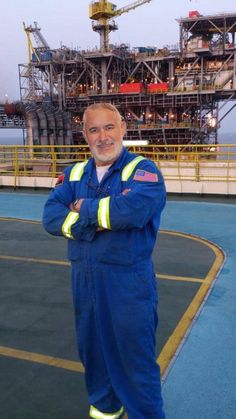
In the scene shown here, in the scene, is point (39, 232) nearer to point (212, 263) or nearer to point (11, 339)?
point (212, 263)

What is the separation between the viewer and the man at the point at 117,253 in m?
2.39

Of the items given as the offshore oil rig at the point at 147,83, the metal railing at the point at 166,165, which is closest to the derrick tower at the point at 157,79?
the offshore oil rig at the point at 147,83

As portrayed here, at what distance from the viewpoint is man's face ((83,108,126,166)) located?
246 centimetres

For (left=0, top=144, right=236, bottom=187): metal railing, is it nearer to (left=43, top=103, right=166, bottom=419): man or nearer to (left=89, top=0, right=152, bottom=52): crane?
(left=43, top=103, right=166, bottom=419): man

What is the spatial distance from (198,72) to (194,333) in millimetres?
46151

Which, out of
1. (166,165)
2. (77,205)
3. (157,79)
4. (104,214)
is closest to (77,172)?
(77,205)

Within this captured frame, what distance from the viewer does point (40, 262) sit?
Answer: 6.85m

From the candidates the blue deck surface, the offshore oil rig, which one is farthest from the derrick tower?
the blue deck surface

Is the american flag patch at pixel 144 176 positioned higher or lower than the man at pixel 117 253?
higher

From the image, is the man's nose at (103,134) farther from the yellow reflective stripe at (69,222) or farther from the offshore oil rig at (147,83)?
the offshore oil rig at (147,83)

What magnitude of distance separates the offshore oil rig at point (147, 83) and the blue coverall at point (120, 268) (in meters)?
38.6

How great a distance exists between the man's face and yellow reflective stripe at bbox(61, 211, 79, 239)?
1.38 ft

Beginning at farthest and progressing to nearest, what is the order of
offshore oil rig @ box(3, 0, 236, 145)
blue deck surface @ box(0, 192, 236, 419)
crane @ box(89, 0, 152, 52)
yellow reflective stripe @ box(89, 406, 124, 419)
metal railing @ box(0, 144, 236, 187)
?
1. crane @ box(89, 0, 152, 52)
2. offshore oil rig @ box(3, 0, 236, 145)
3. metal railing @ box(0, 144, 236, 187)
4. blue deck surface @ box(0, 192, 236, 419)
5. yellow reflective stripe @ box(89, 406, 124, 419)

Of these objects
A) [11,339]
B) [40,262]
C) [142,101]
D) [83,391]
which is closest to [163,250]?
[40,262]
